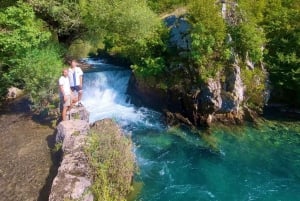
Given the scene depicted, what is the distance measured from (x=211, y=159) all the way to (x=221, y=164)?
0.50m

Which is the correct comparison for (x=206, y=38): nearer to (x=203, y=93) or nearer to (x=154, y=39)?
(x=203, y=93)

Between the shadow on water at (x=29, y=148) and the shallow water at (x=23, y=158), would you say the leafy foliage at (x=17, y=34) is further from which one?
the shallow water at (x=23, y=158)

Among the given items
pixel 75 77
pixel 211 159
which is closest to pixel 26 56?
pixel 75 77

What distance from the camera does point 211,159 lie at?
1453cm

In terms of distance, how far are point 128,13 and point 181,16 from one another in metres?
3.07

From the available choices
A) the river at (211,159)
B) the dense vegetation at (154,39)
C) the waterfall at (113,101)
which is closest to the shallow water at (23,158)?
the dense vegetation at (154,39)

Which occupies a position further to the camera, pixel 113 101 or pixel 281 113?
pixel 113 101

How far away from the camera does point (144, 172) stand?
13.0 metres

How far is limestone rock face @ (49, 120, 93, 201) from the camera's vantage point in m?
8.79

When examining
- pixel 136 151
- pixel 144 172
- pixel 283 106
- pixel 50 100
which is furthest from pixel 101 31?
pixel 283 106

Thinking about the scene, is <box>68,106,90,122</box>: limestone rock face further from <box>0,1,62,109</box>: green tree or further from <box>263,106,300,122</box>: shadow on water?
<box>263,106,300,122</box>: shadow on water

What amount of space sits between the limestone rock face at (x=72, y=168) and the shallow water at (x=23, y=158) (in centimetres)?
85

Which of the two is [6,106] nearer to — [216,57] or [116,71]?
[116,71]

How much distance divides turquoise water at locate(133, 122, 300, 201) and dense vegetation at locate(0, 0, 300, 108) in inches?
112
